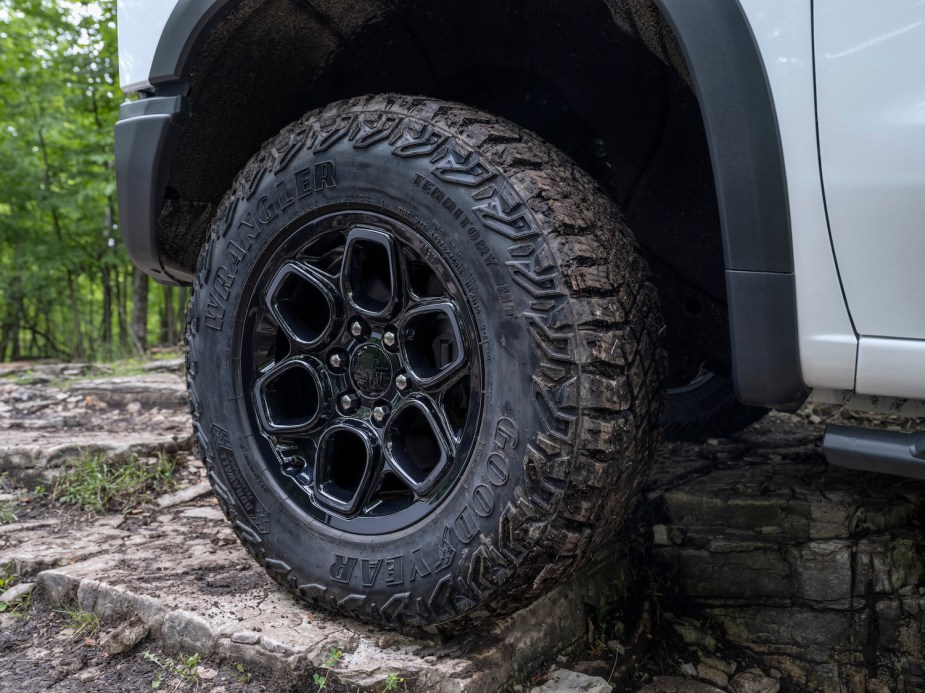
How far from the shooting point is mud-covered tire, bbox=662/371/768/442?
2855 mm

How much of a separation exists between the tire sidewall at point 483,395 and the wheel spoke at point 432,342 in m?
0.07

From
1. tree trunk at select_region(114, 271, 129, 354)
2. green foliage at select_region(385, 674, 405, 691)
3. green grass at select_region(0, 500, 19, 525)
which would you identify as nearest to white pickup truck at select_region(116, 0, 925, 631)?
green foliage at select_region(385, 674, 405, 691)

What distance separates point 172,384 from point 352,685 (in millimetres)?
3376

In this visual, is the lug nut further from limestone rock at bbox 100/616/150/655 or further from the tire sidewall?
limestone rock at bbox 100/616/150/655

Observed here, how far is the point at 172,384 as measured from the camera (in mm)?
4559

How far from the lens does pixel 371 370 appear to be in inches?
68.7

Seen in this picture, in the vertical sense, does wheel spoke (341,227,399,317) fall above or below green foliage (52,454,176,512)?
above

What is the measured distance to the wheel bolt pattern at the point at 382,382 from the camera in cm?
161

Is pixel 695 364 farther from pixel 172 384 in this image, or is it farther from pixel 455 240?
pixel 172 384

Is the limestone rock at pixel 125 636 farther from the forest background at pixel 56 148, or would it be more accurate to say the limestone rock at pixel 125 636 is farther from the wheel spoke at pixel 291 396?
the forest background at pixel 56 148

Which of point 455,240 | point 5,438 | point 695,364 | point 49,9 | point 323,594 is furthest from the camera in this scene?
point 49,9

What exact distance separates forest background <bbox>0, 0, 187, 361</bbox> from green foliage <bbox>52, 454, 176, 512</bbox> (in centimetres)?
668

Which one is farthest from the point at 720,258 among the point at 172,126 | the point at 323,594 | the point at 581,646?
the point at 172,126

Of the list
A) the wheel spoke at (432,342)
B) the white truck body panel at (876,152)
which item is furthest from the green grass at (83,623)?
the white truck body panel at (876,152)
